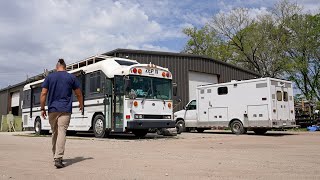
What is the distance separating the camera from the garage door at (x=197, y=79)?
29.3 meters

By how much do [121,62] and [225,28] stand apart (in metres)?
33.6

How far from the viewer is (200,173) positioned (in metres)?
5.91

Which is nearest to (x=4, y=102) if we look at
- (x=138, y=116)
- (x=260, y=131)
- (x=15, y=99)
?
(x=15, y=99)

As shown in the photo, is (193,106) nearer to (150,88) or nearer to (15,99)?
(150,88)

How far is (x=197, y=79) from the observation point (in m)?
29.9

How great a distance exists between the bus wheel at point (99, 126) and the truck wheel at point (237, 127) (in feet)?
23.4

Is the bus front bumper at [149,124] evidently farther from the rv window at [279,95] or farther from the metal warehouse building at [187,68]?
the metal warehouse building at [187,68]

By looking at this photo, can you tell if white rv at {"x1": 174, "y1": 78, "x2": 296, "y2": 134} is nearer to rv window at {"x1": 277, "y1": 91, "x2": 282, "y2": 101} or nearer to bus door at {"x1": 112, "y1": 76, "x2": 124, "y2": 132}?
rv window at {"x1": 277, "y1": 91, "x2": 282, "y2": 101}

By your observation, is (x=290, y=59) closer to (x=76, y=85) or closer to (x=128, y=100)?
(x=128, y=100)

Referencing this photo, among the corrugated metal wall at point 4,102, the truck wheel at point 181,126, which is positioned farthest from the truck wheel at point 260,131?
the corrugated metal wall at point 4,102

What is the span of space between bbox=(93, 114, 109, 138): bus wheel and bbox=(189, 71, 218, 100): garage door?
15.3m

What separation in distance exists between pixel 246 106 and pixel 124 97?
23.5ft

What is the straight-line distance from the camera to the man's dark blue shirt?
22.2ft

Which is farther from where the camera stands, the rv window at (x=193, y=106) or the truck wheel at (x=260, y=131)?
the rv window at (x=193, y=106)
